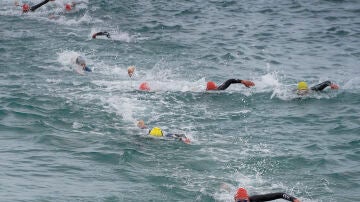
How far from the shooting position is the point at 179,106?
869 inches

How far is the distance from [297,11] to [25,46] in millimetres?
17162

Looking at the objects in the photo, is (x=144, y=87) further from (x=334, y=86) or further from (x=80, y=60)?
Answer: (x=334, y=86)

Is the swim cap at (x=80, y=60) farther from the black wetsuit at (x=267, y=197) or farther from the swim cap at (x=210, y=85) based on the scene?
the black wetsuit at (x=267, y=197)

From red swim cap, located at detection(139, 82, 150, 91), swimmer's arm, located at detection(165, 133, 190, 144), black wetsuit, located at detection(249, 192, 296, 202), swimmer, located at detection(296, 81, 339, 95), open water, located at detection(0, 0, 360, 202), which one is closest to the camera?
black wetsuit, located at detection(249, 192, 296, 202)

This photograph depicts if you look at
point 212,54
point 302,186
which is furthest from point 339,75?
point 302,186

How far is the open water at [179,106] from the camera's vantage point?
1558cm

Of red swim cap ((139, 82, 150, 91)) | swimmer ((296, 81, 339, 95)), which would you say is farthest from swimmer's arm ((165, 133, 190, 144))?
swimmer ((296, 81, 339, 95))

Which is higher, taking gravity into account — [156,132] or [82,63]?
[156,132]

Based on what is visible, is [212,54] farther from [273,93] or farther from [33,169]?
[33,169]

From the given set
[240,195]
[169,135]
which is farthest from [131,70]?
[240,195]

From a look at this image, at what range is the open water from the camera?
1558 cm

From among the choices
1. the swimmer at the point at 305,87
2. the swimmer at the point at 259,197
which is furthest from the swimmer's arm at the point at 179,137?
the swimmer at the point at 305,87

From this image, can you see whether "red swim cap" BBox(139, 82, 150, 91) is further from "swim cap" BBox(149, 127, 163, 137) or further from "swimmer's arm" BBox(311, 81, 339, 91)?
"swimmer's arm" BBox(311, 81, 339, 91)

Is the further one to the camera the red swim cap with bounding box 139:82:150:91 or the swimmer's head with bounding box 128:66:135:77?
the swimmer's head with bounding box 128:66:135:77
